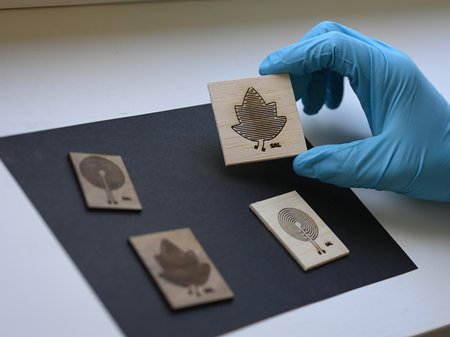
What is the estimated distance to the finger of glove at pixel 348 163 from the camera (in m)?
1.17

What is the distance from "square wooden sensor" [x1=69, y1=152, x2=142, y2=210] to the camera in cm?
102

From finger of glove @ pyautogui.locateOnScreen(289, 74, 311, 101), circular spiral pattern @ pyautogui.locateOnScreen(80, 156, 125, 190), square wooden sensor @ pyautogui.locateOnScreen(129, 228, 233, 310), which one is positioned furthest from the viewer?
finger of glove @ pyautogui.locateOnScreen(289, 74, 311, 101)

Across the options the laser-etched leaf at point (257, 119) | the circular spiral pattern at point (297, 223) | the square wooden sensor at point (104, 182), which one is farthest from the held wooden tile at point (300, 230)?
the square wooden sensor at point (104, 182)

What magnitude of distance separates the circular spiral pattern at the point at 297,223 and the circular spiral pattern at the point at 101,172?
10.4 inches

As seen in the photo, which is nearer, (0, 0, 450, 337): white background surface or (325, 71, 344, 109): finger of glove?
(0, 0, 450, 337): white background surface

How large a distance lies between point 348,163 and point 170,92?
0.37 m

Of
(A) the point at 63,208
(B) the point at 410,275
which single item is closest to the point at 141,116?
(A) the point at 63,208

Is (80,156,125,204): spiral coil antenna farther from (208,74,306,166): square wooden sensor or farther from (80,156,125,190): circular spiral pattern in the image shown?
(208,74,306,166): square wooden sensor

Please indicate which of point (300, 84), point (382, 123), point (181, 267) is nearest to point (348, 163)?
point (382, 123)

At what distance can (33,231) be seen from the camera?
1.00 m

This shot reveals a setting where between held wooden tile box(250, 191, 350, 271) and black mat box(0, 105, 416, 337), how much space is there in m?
0.01

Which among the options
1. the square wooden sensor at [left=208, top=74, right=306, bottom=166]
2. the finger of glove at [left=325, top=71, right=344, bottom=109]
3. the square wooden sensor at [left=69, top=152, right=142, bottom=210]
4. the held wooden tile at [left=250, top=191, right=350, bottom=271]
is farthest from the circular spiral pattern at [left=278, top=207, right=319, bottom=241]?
the finger of glove at [left=325, top=71, right=344, bottom=109]

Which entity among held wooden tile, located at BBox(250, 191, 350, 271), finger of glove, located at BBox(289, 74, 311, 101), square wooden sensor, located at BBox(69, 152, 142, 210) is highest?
finger of glove, located at BBox(289, 74, 311, 101)

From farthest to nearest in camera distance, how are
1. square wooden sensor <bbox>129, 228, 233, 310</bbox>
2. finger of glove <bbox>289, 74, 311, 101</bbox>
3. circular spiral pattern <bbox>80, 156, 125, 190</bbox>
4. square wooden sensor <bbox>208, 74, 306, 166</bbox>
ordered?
finger of glove <bbox>289, 74, 311, 101</bbox>, square wooden sensor <bbox>208, 74, 306, 166</bbox>, circular spiral pattern <bbox>80, 156, 125, 190</bbox>, square wooden sensor <bbox>129, 228, 233, 310</bbox>
